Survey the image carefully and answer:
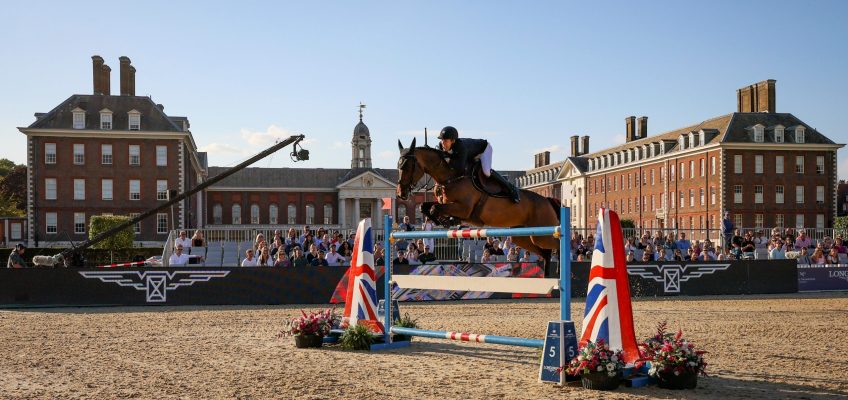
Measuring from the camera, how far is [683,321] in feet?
53.3

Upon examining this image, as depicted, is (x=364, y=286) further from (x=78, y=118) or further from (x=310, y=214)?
(x=310, y=214)

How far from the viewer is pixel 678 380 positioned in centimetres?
862

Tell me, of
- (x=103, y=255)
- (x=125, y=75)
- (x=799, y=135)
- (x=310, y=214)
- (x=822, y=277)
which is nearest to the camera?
(x=822, y=277)

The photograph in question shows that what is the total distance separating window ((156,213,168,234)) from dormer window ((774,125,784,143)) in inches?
1972

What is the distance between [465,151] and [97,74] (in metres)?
58.5

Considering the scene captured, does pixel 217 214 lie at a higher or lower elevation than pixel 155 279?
Answer: higher

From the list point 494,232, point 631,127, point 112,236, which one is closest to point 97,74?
point 112,236

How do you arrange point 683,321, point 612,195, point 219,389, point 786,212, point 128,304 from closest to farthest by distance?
point 219,389 → point 683,321 → point 128,304 → point 786,212 → point 612,195

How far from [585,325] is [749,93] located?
229 ft

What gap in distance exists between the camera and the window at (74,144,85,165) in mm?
60469

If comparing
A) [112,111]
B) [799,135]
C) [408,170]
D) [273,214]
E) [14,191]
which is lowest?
[408,170]

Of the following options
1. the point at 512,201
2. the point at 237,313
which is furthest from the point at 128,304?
the point at 512,201

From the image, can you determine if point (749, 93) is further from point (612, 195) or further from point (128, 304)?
point (128, 304)

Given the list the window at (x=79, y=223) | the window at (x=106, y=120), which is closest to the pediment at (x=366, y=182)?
the window at (x=106, y=120)
